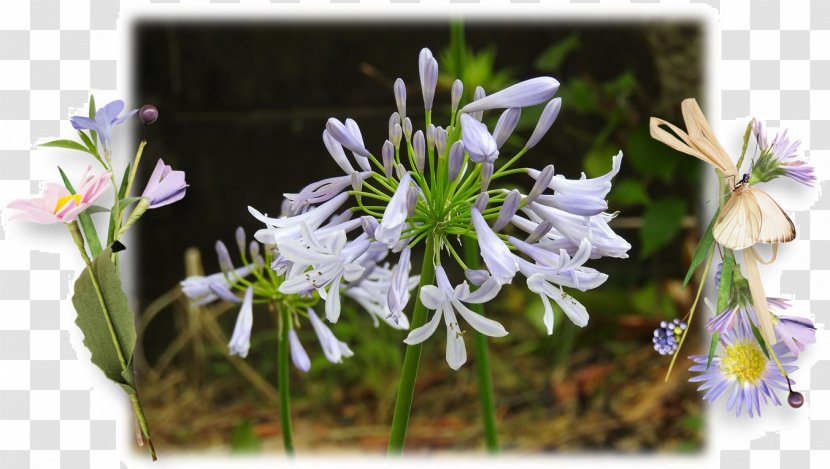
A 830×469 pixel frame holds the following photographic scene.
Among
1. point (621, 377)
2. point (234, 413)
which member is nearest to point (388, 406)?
point (234, 413)

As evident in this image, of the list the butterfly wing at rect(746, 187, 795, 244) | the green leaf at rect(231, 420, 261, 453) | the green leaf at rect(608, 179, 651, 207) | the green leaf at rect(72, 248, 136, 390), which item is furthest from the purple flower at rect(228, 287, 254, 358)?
the green leaf at rect(608, 179, 651, 207)

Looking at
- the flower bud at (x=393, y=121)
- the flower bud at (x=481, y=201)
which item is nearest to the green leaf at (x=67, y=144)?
the flower bud at (x=393, y=121)

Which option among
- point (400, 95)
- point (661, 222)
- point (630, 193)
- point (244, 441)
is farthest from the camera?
point (630, 193)

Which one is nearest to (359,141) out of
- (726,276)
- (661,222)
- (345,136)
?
(345,136)

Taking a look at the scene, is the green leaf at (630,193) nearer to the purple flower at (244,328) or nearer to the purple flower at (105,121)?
the purple flower at (244,328)

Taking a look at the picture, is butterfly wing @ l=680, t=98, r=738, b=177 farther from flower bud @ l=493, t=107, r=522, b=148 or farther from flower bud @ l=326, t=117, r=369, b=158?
flower bud @ l=326, t=117, r=369, b=158

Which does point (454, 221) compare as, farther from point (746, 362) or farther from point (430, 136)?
point (746, 362)

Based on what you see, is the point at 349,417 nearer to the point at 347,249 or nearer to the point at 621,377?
the point at 621,377
